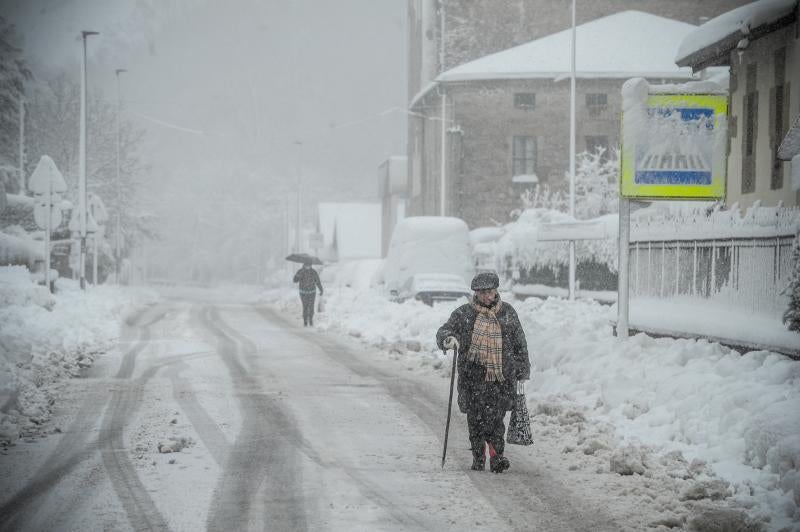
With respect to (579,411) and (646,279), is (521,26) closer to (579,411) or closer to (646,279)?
(646,279)

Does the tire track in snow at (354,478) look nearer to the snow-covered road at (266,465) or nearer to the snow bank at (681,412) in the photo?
the snow-covered road at (266,465)

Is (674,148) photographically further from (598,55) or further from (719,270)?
(598,55)

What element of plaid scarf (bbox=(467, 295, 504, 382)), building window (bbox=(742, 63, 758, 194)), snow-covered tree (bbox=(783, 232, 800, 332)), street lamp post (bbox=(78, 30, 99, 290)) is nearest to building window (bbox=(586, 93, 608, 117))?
street lamp post (bbox=(78, 30, 99, 290))

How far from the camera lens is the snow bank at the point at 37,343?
1099 cm

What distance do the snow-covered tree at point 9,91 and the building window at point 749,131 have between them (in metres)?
33.8

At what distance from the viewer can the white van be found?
3009 cm

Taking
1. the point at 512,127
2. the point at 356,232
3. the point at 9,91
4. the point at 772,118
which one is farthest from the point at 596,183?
the point at 356,232

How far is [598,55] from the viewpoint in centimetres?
5106

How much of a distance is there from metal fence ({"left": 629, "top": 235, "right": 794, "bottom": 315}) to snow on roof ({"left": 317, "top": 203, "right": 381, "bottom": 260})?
71306mm

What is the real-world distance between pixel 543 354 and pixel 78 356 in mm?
7681

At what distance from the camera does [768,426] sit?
27.1ft

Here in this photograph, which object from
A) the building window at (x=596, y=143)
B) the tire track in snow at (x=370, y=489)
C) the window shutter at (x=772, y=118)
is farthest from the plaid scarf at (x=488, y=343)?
the building window at (x=596, y=143)

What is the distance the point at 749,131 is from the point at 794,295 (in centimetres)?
1187

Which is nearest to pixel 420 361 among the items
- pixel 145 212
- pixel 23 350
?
pixel 23 350
